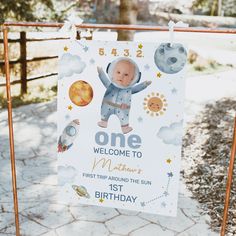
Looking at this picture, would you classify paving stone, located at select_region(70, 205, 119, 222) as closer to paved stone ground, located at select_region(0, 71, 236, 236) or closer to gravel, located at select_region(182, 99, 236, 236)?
paved stone ground, located at select_region(0, 71, 236, 236)

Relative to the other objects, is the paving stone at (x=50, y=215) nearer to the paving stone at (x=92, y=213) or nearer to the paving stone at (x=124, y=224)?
the paving stone at (x=92, y=213)

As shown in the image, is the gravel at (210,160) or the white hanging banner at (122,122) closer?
the white hanging banner at (122,122)

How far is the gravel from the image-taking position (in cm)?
437

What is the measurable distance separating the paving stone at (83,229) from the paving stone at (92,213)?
99mm

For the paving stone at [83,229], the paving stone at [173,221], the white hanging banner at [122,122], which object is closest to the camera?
the white hanging banner at [122,122]

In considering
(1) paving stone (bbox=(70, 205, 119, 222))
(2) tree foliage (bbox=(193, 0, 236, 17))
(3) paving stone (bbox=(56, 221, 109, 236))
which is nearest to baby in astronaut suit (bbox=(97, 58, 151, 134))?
(3) paving stone (bbox=(56, 221, 109, 236))

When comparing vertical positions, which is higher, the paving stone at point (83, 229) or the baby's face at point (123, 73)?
the baby's face at point (123, 73)

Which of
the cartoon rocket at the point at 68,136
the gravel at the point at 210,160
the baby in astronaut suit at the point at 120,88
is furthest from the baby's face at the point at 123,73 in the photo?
the gravel at the point at 210,160

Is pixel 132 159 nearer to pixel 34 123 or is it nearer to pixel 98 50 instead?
pixel 98 50

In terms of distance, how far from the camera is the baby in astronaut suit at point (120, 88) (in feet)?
9.15

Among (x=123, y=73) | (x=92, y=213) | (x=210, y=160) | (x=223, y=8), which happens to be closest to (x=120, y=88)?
(x=123, y=73)

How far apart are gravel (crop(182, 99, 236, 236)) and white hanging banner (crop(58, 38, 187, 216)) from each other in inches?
54.4

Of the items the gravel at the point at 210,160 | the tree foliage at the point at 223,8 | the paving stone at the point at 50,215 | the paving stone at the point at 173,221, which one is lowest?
the paving stone at the point at 50,215

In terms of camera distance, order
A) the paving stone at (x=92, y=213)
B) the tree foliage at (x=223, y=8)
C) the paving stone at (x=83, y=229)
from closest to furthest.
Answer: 1. the paving stone at (x=83, y=229)
2. the paving stone at (x=92, y=213)
3. the tree foliage at (x=223, y=8)
